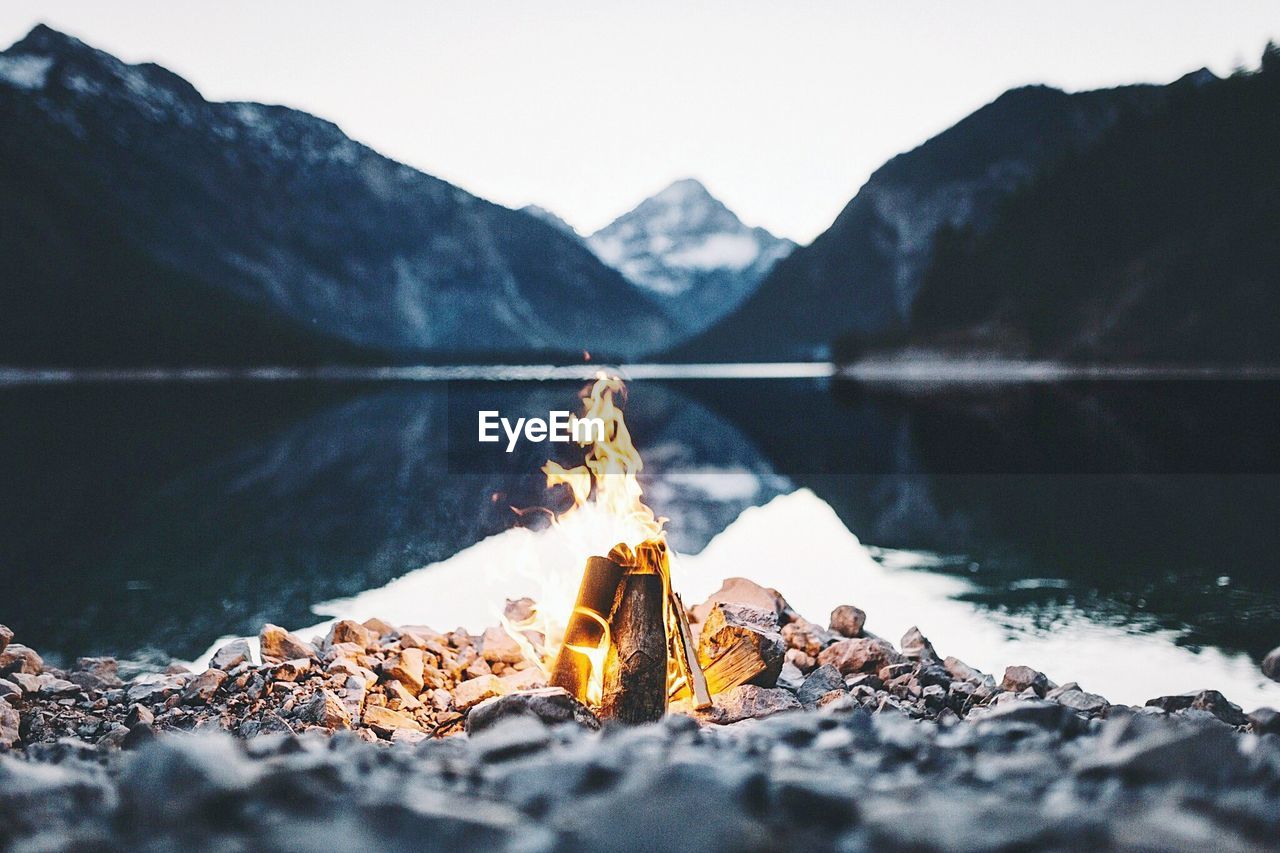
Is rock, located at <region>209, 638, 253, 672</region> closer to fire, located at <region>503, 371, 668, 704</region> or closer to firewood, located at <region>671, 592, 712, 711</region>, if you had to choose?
fire, located at <region>503, 371, 668, 704</region>

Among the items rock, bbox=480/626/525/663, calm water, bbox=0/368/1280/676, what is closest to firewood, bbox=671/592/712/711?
rock, bbox=480/626/525/663

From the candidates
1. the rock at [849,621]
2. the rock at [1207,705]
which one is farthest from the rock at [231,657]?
the rock at [1207,705]

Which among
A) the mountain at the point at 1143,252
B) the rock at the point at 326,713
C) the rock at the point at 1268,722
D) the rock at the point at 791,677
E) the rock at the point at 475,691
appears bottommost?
the rock at the point at 791,677

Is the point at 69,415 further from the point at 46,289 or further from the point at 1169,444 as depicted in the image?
the point at 46,289

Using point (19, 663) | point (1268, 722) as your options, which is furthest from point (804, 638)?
point (19, 663)

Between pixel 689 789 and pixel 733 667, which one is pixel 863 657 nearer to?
pixel 733 667

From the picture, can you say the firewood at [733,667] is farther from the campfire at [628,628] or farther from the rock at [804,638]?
the rock at [804,638]

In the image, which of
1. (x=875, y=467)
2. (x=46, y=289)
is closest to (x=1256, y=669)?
(x=875, y=467)
